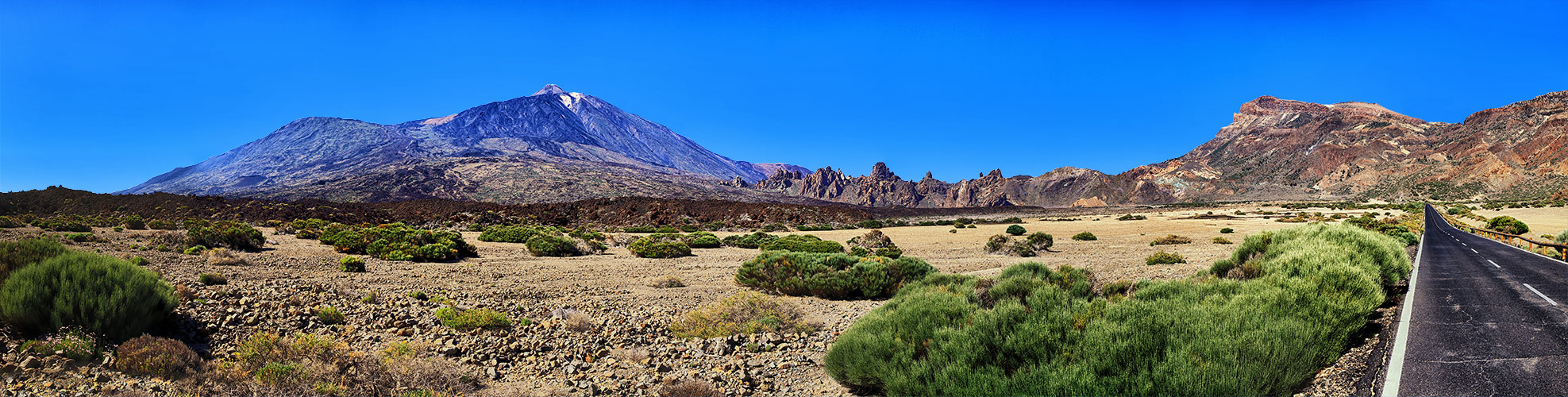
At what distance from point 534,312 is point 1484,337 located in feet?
38.8

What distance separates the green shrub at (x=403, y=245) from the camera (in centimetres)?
1619

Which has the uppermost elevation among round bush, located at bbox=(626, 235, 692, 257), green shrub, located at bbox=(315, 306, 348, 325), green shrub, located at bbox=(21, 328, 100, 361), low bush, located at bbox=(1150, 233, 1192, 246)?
round bush, located at bbox=(626, 235, 692, 257)

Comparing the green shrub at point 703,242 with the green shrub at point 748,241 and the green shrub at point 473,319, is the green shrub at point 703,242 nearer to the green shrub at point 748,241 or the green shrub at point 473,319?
the green shrub at point 748,241

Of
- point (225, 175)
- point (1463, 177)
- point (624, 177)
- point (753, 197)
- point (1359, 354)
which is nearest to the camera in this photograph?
point (1359, 354)

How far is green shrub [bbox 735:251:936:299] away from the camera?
1134 centimetres

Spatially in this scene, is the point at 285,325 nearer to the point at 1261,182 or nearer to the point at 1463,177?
the point at 1463,177

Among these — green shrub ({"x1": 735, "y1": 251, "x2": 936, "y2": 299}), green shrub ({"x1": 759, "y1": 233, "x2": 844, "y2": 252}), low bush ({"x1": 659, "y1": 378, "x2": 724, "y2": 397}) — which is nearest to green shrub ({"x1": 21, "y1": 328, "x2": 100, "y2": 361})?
low bush ({"x1": 659, "y1": 378, "x2": 724, "y2": 397})

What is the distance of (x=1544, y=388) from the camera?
457 cm

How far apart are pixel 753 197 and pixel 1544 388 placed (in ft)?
488

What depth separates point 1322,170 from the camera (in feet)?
413

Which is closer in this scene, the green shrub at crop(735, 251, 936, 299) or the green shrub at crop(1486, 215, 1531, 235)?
the green shrub at crop(735, 251, 936, 299)

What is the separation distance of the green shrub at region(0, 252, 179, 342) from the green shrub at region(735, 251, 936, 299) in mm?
8890

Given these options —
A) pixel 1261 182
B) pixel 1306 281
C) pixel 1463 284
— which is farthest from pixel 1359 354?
pixel 1261 182

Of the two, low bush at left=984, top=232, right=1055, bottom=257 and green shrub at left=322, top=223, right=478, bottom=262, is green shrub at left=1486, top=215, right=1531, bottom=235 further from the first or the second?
green shrub at left=322, top=223, right=478, bottom=262
